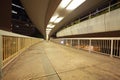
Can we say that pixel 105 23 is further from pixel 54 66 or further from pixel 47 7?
→ pixel 54 66

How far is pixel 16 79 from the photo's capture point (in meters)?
1.62

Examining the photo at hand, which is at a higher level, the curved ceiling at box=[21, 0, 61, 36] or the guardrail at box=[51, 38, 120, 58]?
the curved ceiling at box=[21, 0, 61, 36]

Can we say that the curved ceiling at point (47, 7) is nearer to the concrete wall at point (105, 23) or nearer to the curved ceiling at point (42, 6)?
the curved ceiling at point (42, 6)

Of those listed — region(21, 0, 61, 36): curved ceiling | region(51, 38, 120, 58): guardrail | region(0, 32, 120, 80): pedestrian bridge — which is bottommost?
region(0, 32, 120, 80): pedestrian bridge

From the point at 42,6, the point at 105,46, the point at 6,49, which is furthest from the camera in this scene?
the point at 42,6

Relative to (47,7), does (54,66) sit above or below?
below

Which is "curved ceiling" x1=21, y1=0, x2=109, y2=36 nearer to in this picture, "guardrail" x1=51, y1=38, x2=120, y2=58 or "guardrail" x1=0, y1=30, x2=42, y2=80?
"guardrail" x1=51, y1=38, x2=120, y2=58

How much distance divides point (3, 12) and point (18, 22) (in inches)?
1446

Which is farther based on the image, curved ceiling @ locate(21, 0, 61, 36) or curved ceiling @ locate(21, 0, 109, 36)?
curved ceiling @ locate(21, 0, 109, 36)

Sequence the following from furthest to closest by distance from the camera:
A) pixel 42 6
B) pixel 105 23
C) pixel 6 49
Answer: pixel 105 23 < pixel 42 6 < pixel 6 49

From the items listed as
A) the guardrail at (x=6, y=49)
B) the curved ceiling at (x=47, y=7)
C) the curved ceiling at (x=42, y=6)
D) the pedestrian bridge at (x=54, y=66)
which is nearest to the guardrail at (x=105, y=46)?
the pedestrian bridge at (x=54, y=66)

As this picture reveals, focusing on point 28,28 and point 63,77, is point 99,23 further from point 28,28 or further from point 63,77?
point 28,28

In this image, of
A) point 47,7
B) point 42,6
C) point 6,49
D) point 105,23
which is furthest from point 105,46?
point 42,6

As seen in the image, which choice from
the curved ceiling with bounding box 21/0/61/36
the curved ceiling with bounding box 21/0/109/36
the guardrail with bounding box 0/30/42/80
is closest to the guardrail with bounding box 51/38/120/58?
the curved ceiling with bounding box 21/0/61/36
